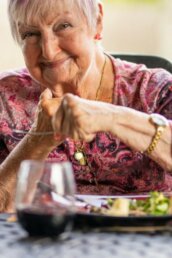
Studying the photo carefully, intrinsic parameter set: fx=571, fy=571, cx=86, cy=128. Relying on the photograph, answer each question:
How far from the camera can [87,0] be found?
1596 millimetres

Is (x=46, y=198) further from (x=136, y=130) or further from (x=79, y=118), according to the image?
(x=136, y=130)

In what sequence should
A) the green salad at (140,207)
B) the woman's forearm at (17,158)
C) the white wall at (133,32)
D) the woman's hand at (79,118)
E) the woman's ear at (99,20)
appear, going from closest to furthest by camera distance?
the green salad at (140,207), the woman's hand at (79,118), the woman's forearm at (17,158), the woman's ear at (99,20), the white wall at (133,32)

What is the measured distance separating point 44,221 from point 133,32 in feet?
6.53

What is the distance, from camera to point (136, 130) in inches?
52.2

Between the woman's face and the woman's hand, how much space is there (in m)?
0.36

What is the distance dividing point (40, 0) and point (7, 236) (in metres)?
0.76

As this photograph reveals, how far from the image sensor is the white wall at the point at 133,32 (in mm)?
2770

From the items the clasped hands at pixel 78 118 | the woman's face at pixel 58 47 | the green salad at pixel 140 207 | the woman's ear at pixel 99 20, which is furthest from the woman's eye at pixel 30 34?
the green salad at pixel 140 207

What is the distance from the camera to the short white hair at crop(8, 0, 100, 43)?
1550mm

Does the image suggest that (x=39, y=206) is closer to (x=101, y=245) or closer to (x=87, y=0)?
(x=101, y=245)

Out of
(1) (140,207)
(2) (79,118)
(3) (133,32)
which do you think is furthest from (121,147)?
(3) (133,32)

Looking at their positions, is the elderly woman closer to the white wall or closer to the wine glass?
the wine glass

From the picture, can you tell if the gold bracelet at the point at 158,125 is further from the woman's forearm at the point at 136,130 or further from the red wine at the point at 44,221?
the red wine at the point at 44,221

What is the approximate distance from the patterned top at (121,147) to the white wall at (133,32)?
1.06 meters
